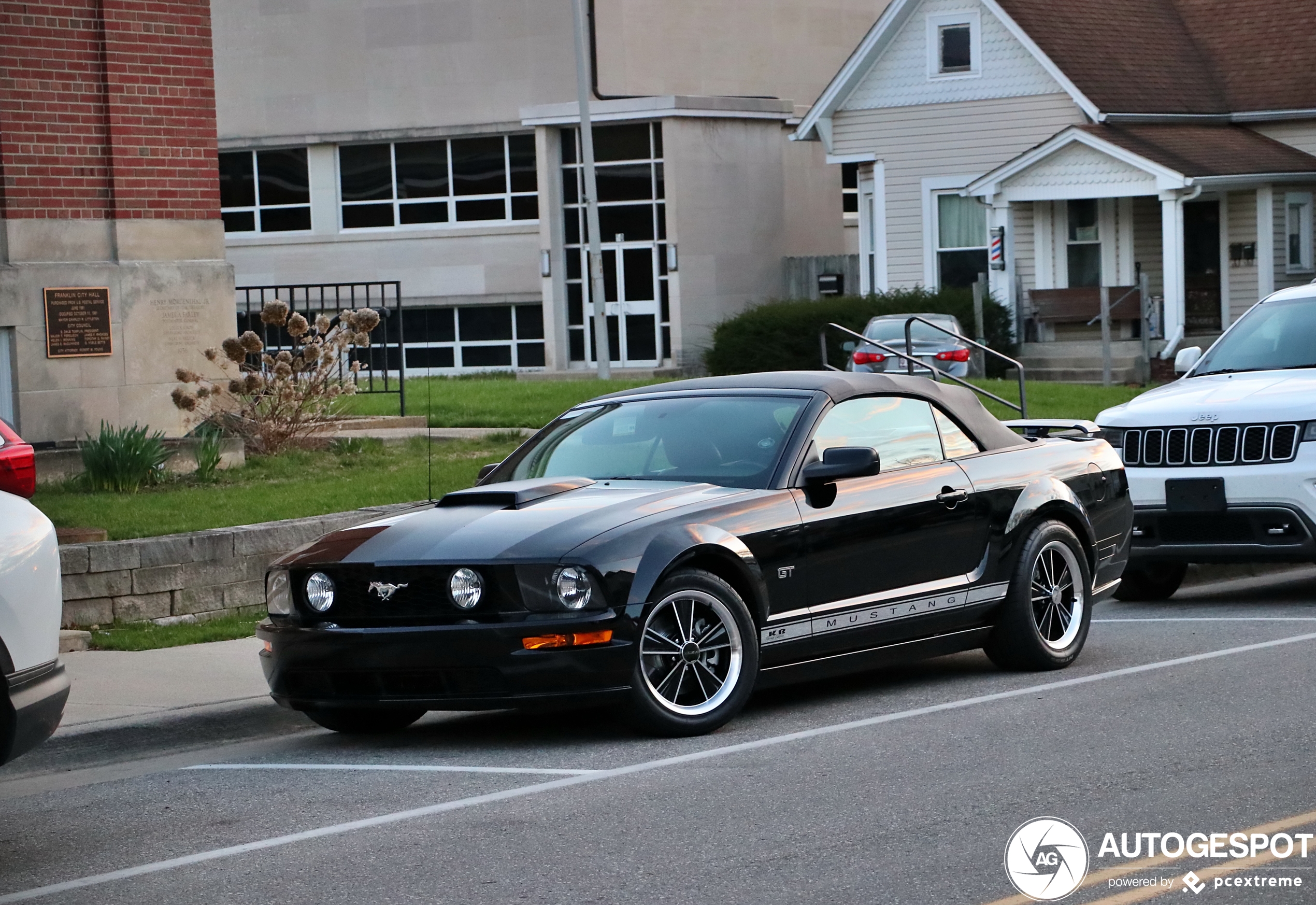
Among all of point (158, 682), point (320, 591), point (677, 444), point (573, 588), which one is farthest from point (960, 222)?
point (573, 588)

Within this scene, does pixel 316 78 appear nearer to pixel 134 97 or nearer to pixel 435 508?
pixel 134 97

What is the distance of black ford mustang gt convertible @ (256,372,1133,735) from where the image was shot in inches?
291

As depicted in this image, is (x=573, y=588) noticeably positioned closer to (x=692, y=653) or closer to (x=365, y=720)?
(x=692, y=653)

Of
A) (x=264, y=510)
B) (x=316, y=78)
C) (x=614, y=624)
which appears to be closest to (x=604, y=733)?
(x=614, y=624)

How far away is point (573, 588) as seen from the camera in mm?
7379

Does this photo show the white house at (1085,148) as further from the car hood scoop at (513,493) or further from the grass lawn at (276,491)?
the car hood scoop at (513,493)

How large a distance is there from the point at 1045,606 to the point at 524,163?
35.8 metres

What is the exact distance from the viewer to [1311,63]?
3350 centimetres

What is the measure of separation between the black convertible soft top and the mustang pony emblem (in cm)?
203

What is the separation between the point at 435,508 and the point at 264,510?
4320 mm

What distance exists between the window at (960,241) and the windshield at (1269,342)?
70.4 ft

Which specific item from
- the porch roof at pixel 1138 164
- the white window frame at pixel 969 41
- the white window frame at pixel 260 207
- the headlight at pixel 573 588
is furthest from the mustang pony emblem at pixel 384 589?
the white window frame at pixel 260 207

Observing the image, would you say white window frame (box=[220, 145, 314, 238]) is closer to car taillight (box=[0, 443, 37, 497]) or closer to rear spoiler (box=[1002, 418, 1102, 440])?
rear spoiler (box=[1002, 418, 1102, 440])

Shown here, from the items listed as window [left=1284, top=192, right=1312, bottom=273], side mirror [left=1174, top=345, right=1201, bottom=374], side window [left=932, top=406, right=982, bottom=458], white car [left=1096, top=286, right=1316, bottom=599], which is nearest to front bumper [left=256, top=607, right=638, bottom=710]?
side window [left=932, top=406, right=982, bottom=458]
